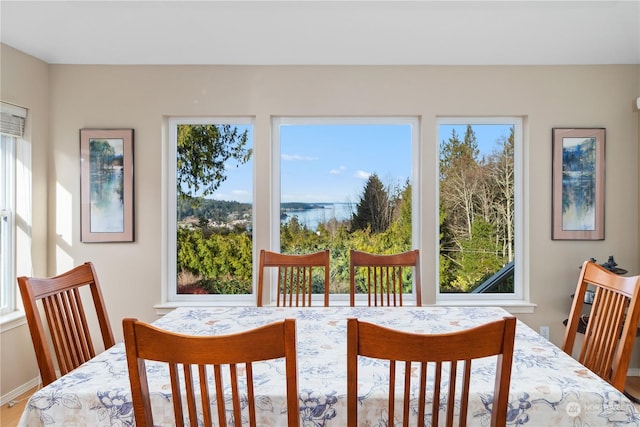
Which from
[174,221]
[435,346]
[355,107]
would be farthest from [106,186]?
[435,346]

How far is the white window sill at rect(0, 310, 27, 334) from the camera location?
2.73 meters

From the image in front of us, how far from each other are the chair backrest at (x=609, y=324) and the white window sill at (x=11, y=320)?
3.13 metres

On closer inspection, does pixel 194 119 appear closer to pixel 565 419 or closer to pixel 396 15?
pixel 396 15

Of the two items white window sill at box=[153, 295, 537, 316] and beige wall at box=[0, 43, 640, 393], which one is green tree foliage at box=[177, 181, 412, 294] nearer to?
white window sill at box=[153, 295, 537, 316]

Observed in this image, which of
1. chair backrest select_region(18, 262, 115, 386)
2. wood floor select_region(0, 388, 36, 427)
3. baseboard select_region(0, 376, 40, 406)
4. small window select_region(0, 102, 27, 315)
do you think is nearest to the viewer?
chair backrest select_region(18, 262, 115, 386)

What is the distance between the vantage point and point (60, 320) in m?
1.62

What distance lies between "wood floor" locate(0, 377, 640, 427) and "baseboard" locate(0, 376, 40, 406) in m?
0.03

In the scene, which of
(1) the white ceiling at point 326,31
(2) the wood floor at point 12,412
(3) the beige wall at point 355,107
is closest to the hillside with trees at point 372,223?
(3) the beige wall at point 355,107

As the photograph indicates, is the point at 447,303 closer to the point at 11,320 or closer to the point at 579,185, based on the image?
the point at 579,185

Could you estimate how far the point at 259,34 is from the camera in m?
2.84

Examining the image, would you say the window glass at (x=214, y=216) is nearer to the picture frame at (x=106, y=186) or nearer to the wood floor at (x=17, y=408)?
the picture frame at (x=106, y=186)

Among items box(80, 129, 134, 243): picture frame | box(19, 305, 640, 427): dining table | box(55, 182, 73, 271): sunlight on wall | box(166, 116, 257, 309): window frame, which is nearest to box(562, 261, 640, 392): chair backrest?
box(19, 305, 640, 427): dining table

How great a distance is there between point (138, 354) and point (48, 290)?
2.68 feet

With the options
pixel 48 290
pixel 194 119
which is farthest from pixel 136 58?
pixel 48 290
